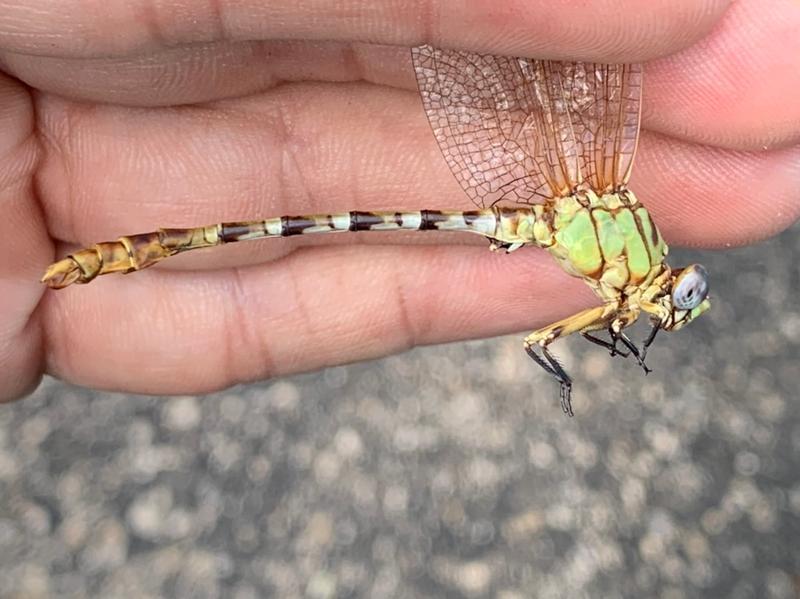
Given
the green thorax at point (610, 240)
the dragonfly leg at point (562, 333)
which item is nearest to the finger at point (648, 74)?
the green thorax at point (610, 240)

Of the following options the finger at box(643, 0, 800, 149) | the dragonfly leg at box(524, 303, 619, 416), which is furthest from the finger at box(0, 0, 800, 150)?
the dragonfly leg at box(524, 303, 619, 416)

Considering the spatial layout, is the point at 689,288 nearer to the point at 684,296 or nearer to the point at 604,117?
the point at 684,296

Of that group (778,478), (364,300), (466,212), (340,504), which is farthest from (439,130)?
(778,478)

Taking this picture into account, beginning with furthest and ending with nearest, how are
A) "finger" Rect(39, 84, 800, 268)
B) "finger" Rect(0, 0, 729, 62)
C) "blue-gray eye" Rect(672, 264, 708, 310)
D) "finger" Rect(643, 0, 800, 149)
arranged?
"finger" Rect(39, 84, 800, 268), "blue-gray eye" Rect(672, 264, 708, 310), "finger" Rect(643, 0, 800, 149), "finger" Rect(0, 0, 729, 62)

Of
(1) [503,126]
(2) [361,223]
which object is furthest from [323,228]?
(1) [503,126]

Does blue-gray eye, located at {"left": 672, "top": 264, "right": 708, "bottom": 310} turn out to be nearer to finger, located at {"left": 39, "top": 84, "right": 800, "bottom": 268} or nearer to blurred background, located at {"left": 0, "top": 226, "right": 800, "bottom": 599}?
finger, located at {"left": 39, "top": 84, "right": 800, "bottom": 268}

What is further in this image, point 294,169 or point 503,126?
point 294,169

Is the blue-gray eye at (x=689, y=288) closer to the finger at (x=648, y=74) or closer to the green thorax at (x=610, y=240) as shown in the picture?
the green thorax at (x=610, y=240)
